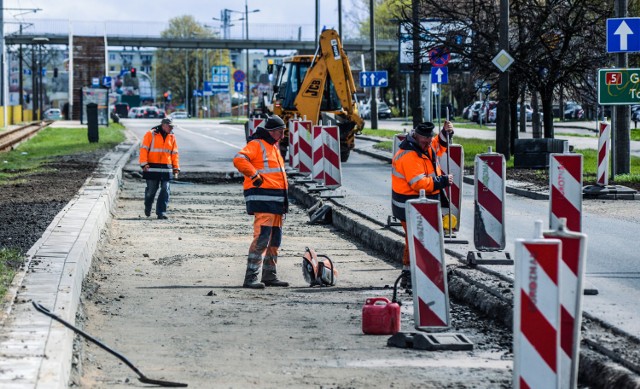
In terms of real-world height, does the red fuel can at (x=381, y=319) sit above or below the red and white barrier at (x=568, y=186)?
below

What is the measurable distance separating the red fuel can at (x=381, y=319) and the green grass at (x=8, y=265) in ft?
9.02

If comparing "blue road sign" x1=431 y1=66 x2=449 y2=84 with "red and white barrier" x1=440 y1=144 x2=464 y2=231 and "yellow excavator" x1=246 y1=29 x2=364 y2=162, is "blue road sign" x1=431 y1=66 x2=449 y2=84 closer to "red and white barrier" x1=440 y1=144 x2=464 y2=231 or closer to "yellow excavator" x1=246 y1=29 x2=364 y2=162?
"yellow excavator" x1=246 y1=29 x2=364 y2=162

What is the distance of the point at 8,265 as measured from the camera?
11.4 metres

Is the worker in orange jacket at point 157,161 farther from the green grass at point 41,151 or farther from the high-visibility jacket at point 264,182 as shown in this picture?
the high-visibility jacket at point 264,182

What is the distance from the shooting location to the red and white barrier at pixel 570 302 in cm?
677

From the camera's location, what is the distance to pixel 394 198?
12.4 m

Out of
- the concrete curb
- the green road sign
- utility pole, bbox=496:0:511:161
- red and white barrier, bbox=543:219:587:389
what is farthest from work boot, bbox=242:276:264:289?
utility pole, bbox=496:0:511:161

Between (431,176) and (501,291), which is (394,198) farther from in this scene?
(501,291)

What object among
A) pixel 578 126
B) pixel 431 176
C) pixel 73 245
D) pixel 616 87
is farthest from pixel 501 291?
pixel 578 126

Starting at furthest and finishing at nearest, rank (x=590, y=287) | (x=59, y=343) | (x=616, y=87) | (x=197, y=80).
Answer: (x=197, y=80), (x=616, y=87), (x=590, y=287), (x=59, y=343)

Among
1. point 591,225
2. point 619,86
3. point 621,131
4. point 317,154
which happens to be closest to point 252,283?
point 591,225

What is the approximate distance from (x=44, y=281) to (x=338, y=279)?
3.79 metres

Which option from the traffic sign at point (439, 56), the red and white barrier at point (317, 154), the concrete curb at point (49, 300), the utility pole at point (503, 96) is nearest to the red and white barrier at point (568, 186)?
the concrete curb at point (49, 300)

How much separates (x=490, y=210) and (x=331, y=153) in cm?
973
